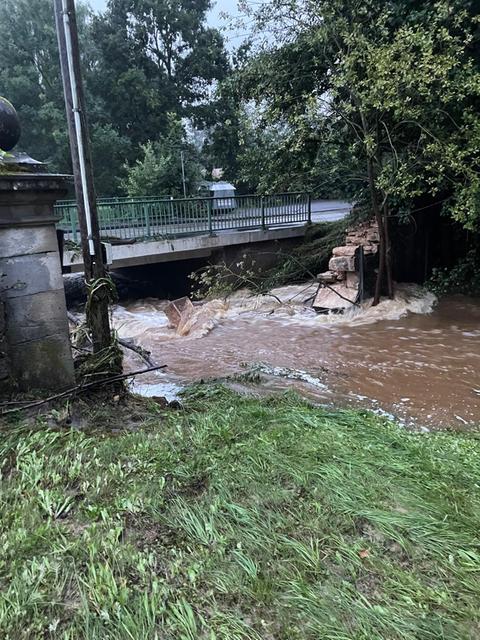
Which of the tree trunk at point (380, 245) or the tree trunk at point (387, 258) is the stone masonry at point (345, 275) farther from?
the tree trunk at point (387, 258)

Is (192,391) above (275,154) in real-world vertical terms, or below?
below

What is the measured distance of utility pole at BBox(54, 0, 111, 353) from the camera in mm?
3488

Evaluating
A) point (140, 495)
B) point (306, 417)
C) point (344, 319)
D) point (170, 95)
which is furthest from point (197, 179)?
point (140, 495)

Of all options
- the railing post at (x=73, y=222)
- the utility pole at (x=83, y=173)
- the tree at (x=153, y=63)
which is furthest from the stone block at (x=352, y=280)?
the tree at (x=153, y=63)

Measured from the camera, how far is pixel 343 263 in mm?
10367

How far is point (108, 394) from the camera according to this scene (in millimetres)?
3846

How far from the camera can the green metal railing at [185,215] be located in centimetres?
1122

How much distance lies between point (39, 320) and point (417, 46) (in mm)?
7547

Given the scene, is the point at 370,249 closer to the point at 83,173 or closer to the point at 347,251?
the point at 347,251

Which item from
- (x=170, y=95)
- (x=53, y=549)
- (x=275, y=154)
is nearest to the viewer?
(x=53, y=549)

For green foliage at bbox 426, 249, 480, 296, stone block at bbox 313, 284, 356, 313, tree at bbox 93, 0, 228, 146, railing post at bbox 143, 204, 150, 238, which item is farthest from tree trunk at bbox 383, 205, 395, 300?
tree at bbox 93, 0, 228, 146

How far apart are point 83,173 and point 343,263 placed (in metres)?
7.55

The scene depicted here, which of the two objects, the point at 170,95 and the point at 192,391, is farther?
the point at 170,95

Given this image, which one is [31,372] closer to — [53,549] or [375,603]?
[53,549]
